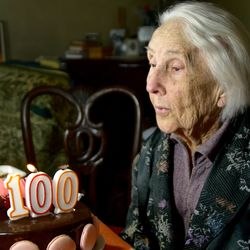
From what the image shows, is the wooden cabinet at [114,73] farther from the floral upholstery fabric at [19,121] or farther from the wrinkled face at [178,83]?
the wrinkled face at [178,83]

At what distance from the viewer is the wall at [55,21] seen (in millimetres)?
3158

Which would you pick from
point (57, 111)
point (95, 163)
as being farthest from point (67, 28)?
point (95, 163)

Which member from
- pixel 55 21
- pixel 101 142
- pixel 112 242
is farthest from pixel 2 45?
pixel 112 242

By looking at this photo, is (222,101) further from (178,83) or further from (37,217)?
(37,217)

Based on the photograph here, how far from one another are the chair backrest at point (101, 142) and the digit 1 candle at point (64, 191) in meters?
0.73

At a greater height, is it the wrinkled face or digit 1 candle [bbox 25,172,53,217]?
the wrinkled face

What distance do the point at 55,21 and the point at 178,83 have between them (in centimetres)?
239

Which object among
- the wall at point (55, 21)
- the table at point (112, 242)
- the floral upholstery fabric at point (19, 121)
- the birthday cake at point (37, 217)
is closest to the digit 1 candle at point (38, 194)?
the birthday cake at point (37, 217)

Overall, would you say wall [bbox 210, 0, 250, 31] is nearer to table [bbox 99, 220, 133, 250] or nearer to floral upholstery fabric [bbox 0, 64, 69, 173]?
floral upholstery fabric [bbox 0, 64, 69, 173]

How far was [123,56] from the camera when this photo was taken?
10.5 ft

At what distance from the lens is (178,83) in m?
1.13

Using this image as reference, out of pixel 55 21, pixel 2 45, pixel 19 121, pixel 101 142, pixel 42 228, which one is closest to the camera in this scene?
pixel 42 228

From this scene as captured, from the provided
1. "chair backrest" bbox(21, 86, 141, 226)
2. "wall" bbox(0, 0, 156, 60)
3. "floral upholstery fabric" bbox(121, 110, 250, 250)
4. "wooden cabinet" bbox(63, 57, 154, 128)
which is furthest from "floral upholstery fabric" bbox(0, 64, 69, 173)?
"floral upholstery fabric" bbox(121, 110, 250, 250)

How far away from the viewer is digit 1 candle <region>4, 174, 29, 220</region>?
92cm
